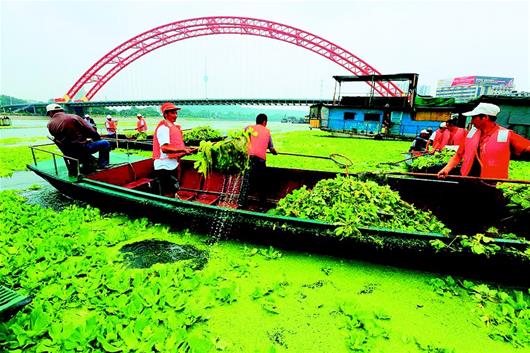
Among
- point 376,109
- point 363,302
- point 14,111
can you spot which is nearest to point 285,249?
point 363,302

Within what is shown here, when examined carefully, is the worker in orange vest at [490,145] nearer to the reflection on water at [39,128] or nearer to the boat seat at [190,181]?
the reflection on water at [39,128]

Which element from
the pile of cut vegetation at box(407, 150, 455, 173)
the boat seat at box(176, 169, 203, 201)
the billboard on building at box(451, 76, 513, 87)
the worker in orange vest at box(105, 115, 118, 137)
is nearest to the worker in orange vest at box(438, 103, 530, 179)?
the pile of cut vegetation at box(407, 150, 455, 173)

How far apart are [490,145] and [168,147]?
4.96m

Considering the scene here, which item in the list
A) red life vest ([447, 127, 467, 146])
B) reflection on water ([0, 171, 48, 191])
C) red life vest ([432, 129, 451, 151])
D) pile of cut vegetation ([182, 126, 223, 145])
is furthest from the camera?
pile of cut vegetation ([182, 126, 223, 145])

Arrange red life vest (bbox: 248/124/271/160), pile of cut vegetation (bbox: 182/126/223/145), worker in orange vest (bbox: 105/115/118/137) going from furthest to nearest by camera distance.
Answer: pile of cut vegetation (bbox: 182/126/223/145), worker in orange vest (bbox: 105/115/118/137), red life vest (bbox: 248/124/271/160)

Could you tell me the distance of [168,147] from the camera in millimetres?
4629

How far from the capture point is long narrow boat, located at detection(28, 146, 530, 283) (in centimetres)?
340

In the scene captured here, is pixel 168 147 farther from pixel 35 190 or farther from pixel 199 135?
pixel 199 135

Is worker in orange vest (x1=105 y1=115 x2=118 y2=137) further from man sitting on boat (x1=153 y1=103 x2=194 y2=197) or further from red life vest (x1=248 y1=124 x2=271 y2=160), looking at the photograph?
red life vest (x1=248 y1=124 x2=271 y2=160)

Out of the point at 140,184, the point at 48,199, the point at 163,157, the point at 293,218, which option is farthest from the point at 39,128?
the point at 293,218

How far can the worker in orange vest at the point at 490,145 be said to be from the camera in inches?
144

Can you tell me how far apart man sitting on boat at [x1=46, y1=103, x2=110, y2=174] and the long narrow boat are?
0.54 meters

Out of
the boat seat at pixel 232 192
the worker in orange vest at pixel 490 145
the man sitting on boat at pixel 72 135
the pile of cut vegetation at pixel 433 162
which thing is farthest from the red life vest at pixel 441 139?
the man sitting on boat at pixel 72 135

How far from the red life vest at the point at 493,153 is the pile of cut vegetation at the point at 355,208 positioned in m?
1.01
